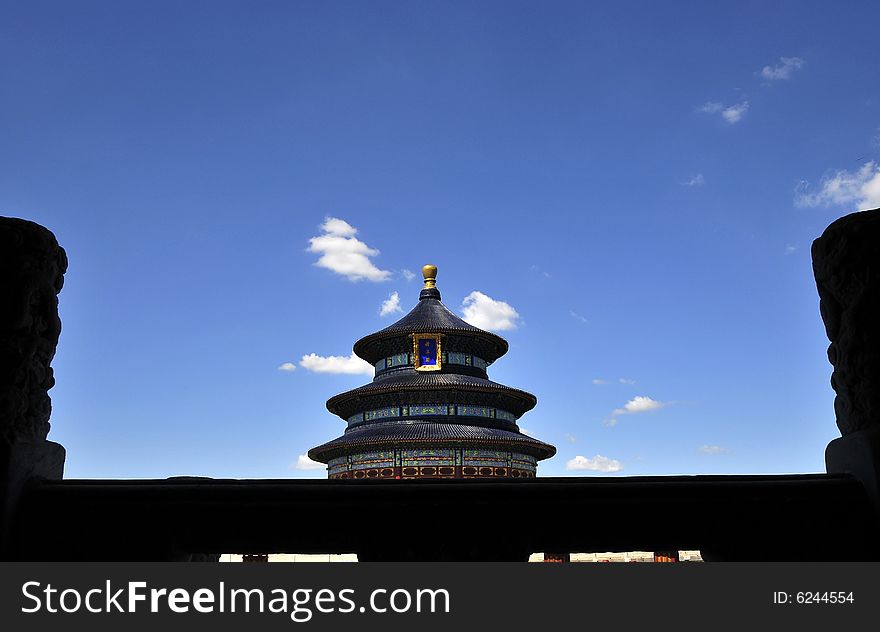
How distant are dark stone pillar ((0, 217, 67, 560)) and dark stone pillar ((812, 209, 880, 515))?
460 centimetres

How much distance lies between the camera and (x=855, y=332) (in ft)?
12.6

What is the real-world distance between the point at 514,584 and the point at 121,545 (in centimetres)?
219

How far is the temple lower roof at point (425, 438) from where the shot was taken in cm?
2361

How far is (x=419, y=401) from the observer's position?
84.6 feet

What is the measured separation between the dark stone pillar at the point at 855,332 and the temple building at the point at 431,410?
61.5 feet

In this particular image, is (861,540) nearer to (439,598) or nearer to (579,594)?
(579,594)

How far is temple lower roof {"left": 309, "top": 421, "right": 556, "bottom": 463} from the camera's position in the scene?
23.6 meters

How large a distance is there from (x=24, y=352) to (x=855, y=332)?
4.68 metres

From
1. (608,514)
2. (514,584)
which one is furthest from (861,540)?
(514,584)

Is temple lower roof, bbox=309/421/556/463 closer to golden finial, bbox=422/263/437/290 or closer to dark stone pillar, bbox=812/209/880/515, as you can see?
golden finial, bbox=422/263/437/290

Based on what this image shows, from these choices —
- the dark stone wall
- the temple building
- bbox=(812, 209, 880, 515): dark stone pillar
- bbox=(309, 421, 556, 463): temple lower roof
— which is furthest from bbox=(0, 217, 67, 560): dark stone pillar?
bbox=(309, 421, 556, 463): temple lower roof

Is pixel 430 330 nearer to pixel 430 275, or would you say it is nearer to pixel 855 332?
pixel 430 275

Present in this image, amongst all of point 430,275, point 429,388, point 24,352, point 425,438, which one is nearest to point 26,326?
point 24,352

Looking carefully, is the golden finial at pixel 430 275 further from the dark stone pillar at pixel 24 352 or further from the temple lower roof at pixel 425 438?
the dark stone pillar at pixel 24 352
